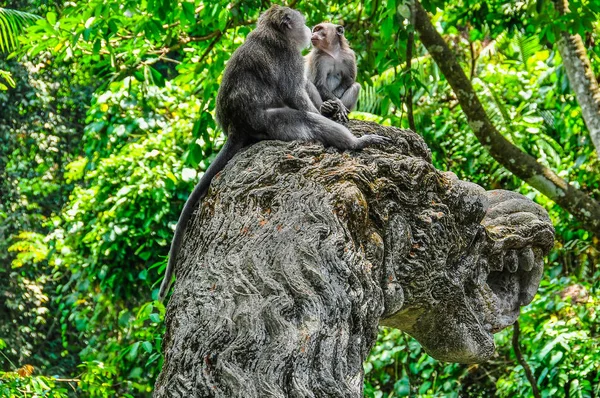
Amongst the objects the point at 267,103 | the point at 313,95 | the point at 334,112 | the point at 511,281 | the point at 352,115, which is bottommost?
the point at 511,281

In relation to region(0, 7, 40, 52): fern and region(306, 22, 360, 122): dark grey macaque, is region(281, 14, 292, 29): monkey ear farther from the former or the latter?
region(0, 7, 40, 52): fern

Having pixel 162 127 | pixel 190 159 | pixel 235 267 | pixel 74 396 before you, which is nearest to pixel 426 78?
pixel 162 127

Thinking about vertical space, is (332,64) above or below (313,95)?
above

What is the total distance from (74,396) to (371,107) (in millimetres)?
5437

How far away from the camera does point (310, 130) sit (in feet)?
11.8

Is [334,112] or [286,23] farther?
[286,23]

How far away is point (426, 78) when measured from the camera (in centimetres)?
998

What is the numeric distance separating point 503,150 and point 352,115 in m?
1.60

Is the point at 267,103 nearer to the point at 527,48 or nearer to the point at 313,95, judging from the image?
the point at 313,95

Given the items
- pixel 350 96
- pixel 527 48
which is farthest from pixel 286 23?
pixel 527 48

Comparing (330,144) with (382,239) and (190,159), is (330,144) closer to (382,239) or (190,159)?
(382,239)

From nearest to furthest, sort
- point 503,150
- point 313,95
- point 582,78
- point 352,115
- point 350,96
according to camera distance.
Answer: point 313,95, point 350,96, point 503,150, point 582,78, point 352,115

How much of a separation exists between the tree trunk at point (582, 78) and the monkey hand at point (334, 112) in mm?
3441

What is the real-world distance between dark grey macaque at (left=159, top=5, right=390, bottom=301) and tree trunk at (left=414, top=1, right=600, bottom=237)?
7.71ft
